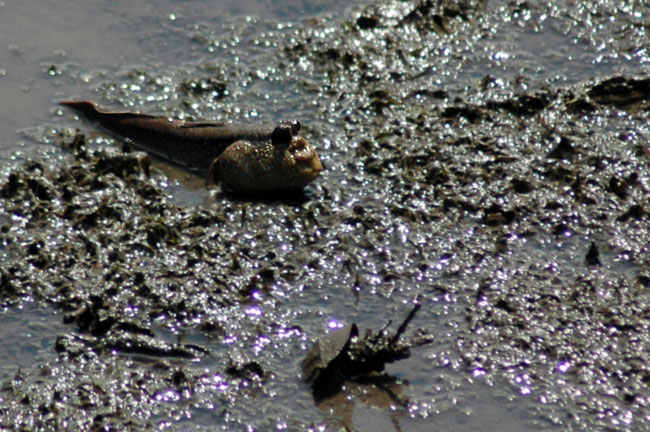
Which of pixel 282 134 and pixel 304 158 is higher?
pixel 282 134

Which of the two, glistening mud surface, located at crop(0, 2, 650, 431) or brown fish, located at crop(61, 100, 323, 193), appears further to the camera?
brown fish, located at crop(61, 100, 323, 193)

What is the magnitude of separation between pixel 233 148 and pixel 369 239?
94cm

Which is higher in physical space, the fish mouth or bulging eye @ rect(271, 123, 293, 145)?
bulging eye @ rect(271, 123, 293, 145)

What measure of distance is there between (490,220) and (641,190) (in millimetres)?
944

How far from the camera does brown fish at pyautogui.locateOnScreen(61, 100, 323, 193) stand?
481 centimetres

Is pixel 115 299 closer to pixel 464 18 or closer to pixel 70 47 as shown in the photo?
pixel 70 47

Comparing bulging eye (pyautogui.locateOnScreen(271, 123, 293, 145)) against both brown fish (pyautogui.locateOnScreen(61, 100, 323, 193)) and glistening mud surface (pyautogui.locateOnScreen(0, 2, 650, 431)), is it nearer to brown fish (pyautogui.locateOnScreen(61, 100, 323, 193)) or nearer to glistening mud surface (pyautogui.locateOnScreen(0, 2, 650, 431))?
brown fish (pyautogui.locateOnScreen(61, 100, 323, 193))

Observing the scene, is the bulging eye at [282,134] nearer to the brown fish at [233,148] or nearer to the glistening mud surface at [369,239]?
the brown fish at [233,148]

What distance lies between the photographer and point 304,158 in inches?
189

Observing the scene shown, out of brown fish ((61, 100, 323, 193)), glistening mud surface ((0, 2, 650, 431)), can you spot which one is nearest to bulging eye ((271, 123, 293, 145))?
brown fish ((61, 100, 323, 193))

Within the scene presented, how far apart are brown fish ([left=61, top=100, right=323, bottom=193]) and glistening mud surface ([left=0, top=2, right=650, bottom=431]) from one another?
0.44ft

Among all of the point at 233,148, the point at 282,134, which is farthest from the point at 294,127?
the point at 233,148

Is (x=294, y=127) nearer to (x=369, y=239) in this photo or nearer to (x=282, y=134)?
(x=282, y=134)

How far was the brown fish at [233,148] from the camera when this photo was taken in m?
4.81
